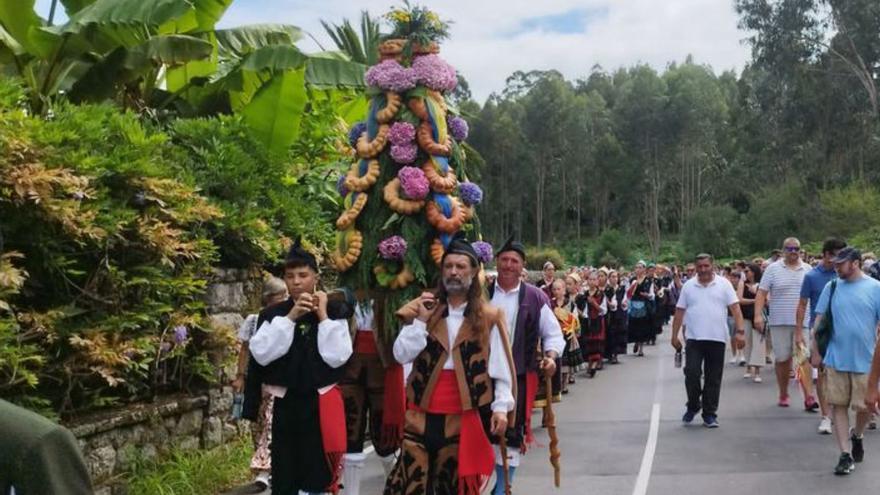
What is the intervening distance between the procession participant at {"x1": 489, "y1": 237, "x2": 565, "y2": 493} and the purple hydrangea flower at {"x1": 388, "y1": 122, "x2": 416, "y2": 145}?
124 cm

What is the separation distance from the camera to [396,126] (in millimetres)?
8406

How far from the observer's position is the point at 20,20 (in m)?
11.4

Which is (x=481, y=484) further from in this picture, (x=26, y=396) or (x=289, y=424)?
(x=26, y=396)

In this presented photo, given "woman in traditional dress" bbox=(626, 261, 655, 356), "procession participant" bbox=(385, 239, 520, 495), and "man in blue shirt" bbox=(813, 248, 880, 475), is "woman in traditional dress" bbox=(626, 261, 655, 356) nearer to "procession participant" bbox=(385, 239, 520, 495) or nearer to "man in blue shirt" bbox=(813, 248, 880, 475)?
"man in blue shirt" bbox=(813, 248, 880, 475)

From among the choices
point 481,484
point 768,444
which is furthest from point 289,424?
point 768,444

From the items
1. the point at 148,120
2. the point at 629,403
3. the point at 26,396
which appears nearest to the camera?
the point at 26,396

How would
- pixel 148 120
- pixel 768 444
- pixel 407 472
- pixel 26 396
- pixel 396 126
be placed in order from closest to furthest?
pixel 407 472 < pixel 26 396 < pixel 396 126 < pixel 768 444 < pixel 148 120

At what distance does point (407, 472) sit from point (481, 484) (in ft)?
1.51

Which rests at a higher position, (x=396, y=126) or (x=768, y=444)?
(x=396, y=126)

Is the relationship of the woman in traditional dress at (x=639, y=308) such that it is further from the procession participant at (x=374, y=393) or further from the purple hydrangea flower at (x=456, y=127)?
the procession participant at (x=374, y=393)

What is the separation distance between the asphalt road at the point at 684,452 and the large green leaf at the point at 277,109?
3.88 metres

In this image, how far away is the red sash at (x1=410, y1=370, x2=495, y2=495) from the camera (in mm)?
6102

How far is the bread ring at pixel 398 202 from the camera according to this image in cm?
832

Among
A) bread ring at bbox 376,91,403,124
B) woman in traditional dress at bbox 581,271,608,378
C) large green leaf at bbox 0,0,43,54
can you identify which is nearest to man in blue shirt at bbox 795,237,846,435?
bread ring at bbox 376,91,403,124
